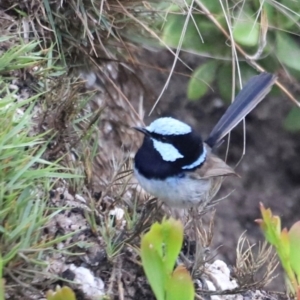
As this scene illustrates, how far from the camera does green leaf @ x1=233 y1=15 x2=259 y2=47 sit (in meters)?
2.92

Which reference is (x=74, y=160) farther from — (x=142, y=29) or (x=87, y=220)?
(x=142, y=29)

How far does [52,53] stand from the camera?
8.41 ft

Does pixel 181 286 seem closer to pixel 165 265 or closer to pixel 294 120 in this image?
pixel 165 265

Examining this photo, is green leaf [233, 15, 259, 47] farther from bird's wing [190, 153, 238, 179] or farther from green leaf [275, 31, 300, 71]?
bird's wing [190, 153, 238, 179]

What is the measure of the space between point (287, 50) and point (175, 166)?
1203 mm

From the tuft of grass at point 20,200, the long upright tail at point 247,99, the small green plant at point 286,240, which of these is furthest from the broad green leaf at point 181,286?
the long upright tail at point 247,99

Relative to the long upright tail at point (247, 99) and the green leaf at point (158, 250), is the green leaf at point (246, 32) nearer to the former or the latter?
the long upright tail at point (247, 99)

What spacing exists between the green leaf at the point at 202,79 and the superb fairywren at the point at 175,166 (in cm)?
88

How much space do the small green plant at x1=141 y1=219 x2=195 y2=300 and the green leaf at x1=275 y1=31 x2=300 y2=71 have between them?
78.9 inches

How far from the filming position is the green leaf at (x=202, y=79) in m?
3.33

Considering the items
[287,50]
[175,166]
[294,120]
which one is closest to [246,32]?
[287,50]

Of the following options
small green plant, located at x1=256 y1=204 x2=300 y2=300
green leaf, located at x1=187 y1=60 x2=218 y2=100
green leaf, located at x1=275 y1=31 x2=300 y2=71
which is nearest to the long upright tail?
green leaf, located at x1=275 y1=31 x2=300 y2=71

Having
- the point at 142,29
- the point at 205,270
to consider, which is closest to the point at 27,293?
the point at 205,270

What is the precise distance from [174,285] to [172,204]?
0.95m
